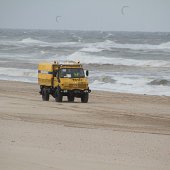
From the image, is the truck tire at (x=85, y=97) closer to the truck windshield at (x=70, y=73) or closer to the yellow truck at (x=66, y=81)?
the yellow truck at (x=66, y=81)

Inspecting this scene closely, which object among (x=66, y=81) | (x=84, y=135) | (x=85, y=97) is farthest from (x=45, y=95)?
(x=84, y=135)

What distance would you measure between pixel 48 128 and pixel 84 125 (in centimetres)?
168

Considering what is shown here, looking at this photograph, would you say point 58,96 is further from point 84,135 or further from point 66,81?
point 84,135

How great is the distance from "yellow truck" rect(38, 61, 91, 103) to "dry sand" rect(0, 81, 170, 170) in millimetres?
797

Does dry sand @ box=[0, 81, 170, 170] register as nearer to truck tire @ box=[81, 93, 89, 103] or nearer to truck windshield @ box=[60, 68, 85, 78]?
truck tire @ box=[81, 93, 89, 103]

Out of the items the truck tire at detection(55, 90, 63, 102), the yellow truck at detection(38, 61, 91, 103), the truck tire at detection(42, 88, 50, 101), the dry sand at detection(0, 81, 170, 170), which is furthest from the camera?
the truck tire at detection(42, 88, 50, 101)

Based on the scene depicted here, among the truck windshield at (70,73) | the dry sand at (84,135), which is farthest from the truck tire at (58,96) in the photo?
the dry sand at (84,135)

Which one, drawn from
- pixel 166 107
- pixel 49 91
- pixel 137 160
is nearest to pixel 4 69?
pixel 49 91

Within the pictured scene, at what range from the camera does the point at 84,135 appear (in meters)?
13.8

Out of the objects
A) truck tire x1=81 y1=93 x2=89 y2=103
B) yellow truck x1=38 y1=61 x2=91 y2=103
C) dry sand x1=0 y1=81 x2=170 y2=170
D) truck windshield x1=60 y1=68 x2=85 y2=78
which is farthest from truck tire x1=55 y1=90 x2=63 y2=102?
dry sand x1=0 y1=81 x2=170 y2=170

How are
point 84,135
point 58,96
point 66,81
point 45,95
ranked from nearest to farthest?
point 84,135, point 66,81, point 58,96, point 45,95

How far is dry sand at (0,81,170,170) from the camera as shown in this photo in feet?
34.4

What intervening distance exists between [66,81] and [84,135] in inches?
388

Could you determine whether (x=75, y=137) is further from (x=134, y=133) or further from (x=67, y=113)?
→ (x=67, y=113)
